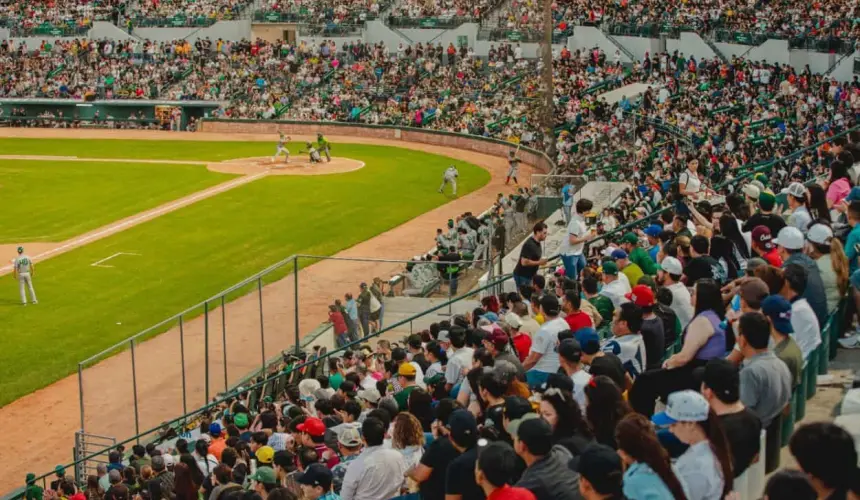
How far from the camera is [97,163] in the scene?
4906 centimetres

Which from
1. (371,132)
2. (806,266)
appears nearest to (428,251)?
→ (806,266)

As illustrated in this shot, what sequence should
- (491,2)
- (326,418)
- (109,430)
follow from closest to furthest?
(326,418), (109,430), (491,2)

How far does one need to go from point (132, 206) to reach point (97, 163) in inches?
419

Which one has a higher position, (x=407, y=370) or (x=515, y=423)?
(x=515, y=423)

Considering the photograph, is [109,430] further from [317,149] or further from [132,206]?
[317,149]

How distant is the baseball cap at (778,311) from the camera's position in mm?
8531

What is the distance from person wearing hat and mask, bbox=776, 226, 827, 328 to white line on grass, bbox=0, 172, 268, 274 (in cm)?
2533

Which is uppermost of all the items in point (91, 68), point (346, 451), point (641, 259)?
point (641, 259)

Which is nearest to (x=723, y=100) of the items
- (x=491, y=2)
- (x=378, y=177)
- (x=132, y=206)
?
(x=378, y=177)

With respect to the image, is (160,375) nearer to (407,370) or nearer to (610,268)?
(407,370)

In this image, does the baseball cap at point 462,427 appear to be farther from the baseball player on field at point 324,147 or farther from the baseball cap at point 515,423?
the baseball player on field at point 324,147

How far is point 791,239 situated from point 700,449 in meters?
4.16

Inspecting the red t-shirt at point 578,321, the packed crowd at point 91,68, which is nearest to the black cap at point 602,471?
the red t-shirt at point 578,321

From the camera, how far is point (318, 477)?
8422 mm
